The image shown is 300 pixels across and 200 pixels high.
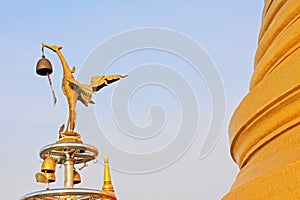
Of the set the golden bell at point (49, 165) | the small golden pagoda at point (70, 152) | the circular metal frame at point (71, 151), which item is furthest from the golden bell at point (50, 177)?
the circular metal frame at point (71, 151)

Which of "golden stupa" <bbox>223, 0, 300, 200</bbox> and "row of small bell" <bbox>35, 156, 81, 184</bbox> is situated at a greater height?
"row of small bell" <bbox>35, 156, 81, 184</bbox>

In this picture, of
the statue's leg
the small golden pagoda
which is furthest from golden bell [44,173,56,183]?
the statue's leg

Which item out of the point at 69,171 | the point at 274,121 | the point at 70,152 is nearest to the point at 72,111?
the point at 70,152

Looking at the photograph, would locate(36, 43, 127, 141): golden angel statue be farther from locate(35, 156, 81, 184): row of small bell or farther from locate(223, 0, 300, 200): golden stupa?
locate(223, 0, 300, 200): golden stupa

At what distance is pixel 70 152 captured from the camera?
740cm

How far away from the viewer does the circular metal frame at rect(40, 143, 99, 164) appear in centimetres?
718

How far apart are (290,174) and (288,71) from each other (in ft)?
1.92

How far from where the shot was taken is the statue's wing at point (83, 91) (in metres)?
8.39

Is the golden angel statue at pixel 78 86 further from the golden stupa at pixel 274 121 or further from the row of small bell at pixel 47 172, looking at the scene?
the golden stupa at pixel 274 121

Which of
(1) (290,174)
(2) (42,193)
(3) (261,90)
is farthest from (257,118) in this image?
(2) (42,193)

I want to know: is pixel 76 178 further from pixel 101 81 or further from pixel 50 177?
pixel 101 81

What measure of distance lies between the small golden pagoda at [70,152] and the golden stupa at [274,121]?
4.07m

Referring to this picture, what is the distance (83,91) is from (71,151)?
1300 millimetres

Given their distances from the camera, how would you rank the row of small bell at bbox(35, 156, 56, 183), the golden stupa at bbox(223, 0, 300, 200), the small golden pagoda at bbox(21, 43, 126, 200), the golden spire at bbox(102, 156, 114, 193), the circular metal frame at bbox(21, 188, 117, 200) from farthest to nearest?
the golden spire at bbox(102, 156, 114, 193)
the row of small bell at bbox(35, 156, 56, 183)
the small golden pagoda at bbox(21, 43, 126, 200)
the circular metal frame at bbox(21, 188, 117, 200)
the golden stupa at bbox(223, 0, 300, 200)
